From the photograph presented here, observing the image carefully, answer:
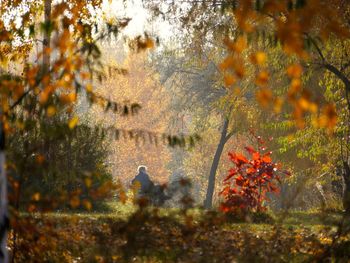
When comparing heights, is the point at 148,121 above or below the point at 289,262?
above

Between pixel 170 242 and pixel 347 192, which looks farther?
pixel 347 192

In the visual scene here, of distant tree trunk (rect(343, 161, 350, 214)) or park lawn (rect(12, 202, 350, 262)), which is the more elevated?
distant tree trunk (rect(343, 161, 350, 214))

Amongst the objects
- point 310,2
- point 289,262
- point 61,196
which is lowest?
point 289,262

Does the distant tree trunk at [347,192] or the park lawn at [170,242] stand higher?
the distant tree trunk at [347,192]

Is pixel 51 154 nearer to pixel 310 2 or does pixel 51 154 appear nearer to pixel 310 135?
pixel 310 135

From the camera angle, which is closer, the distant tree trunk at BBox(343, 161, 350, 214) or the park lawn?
the park lawn

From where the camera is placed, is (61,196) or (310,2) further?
(61,196)

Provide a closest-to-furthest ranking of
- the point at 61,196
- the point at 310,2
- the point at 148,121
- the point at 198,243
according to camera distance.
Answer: the point at 310,2, the point at 61,196, the point at 198,243, the point at 148,121

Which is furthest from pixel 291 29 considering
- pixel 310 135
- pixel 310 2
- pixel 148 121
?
pixel 148 121

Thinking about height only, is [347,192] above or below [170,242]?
above

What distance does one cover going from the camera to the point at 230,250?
25.1 ft

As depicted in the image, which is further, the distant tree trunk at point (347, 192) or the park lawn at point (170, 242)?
the distant tree trunk at point (347, 192)

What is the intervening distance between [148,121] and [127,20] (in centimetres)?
3653

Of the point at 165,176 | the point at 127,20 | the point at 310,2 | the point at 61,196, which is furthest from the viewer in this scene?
the point at 165,176
